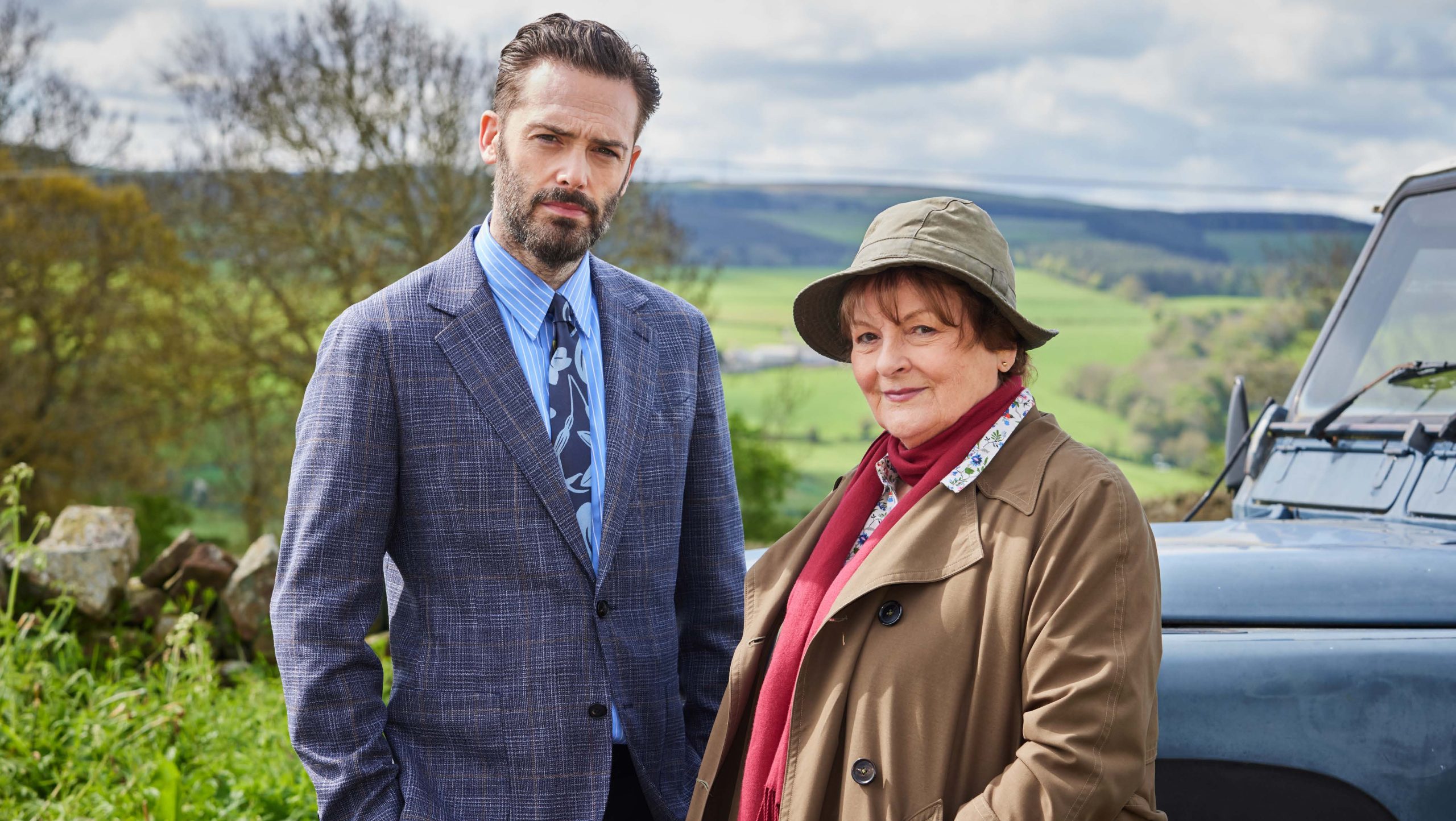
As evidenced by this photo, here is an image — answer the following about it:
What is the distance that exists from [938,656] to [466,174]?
50.7 feet

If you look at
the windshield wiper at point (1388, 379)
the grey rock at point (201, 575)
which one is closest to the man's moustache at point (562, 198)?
the windshield wiper at point (1388, 379)

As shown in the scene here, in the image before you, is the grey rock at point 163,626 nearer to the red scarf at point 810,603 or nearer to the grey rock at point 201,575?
the grey rock at point 201,575

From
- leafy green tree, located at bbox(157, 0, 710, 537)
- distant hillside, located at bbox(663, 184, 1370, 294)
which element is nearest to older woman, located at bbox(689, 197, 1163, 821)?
leafy green tree, located at bbox(157, 0, 710, 537)

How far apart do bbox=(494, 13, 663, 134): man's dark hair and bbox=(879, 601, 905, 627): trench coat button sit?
1.15m

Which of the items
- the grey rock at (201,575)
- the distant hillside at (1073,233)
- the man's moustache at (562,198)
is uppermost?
the distant hillside at (1073,233)

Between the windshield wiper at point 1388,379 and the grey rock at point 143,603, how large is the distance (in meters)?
5.97

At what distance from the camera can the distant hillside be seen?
28.5 metres

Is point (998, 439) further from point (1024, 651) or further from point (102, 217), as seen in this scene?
point (102, 217)

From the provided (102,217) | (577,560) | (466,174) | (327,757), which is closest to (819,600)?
(577,560)

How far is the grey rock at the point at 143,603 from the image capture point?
22.2 feet

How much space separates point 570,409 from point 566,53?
0.67 metres

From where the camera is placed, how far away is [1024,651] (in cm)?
174

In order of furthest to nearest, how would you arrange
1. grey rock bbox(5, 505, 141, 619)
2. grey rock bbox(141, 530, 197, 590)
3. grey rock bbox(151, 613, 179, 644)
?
grey rock bbox(141, 530, 197, 590)
grey rock bbox(151, 613, 179, 644)
grey rock bbox(5, 505, 141, 619)

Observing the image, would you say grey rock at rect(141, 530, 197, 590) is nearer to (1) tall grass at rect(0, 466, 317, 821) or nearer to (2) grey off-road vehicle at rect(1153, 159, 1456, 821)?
(1) tall grass at rect(0, 466, 317, 821)
